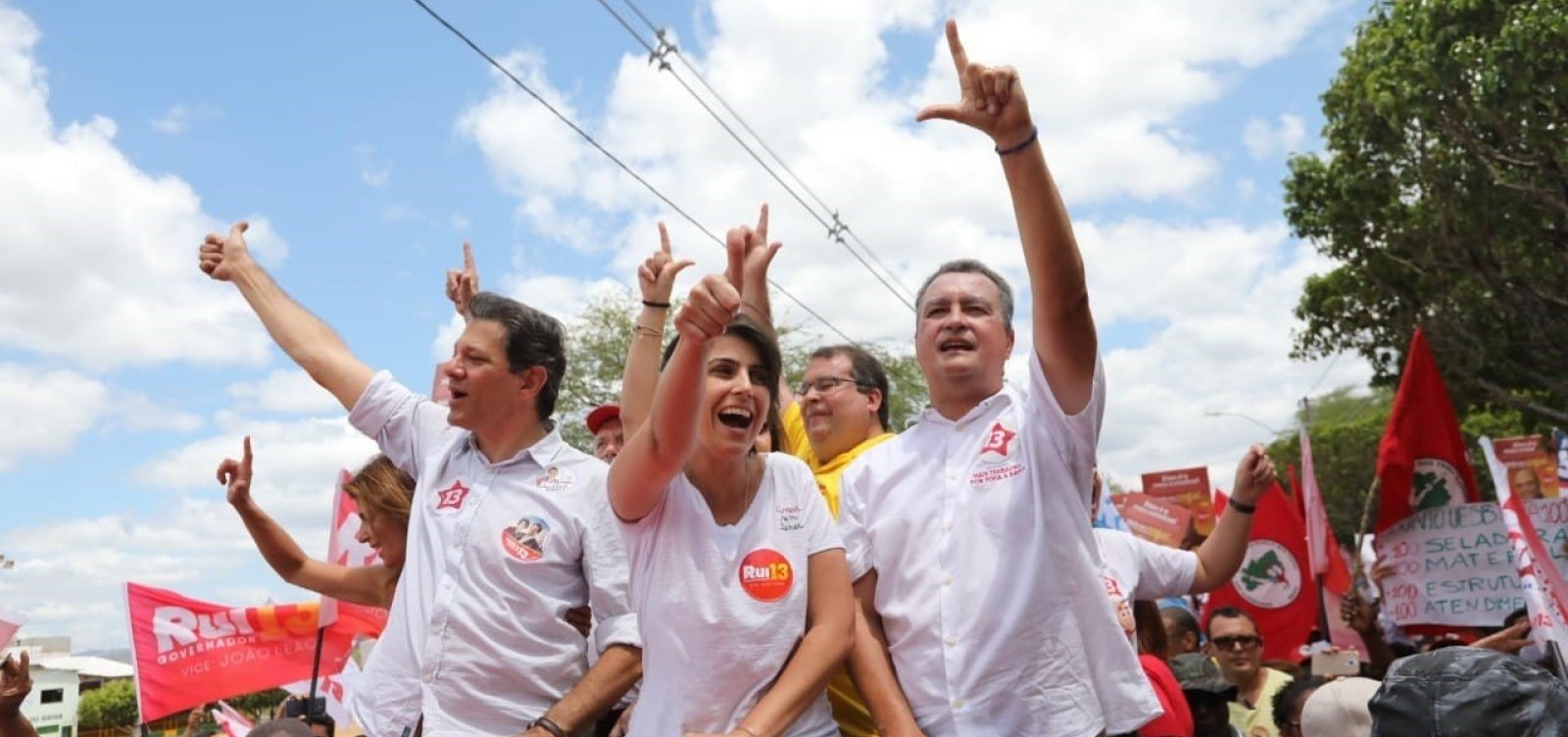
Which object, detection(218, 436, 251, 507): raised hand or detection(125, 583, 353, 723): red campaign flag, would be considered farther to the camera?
detection(125, 583, 353, 723): red campaign flag

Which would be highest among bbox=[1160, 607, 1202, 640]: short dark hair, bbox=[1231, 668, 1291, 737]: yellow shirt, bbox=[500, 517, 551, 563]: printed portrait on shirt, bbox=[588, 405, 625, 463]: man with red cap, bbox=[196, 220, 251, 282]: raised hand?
bbox=[196, 220, 251, 282]: raised hand

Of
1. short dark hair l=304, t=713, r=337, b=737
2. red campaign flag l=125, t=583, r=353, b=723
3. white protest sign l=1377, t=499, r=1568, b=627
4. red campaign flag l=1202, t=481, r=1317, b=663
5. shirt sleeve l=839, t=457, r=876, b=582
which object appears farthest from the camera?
red campaign flag l=1202, t=481, r=1317, b=663

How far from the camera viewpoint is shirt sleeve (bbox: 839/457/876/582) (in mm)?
3105

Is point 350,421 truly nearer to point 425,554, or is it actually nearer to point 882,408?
point 425,554

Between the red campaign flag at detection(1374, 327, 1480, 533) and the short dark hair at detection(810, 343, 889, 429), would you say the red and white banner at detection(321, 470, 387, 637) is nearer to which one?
the short dark hair at detection(810, 343, 889, 429)

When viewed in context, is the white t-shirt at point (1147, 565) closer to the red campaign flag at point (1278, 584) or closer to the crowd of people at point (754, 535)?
the crowd of people at point (754, 535)

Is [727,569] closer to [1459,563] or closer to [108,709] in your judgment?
[1459,563]

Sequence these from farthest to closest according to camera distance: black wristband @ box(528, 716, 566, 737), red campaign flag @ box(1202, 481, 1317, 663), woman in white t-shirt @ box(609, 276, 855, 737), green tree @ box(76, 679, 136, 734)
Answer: green tree @ box(76, 679, 136, 734), red campaign flag @ box(1202, 481, 1317, 663), black wristband @ box(528, 716, 566, 737), woman in white t-shirt @ box(609, 276, 855, 737)

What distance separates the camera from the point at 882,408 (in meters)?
4.49

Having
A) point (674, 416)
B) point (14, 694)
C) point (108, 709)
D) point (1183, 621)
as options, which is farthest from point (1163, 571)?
Result: point (108, 709)

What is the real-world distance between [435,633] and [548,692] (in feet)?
1.02

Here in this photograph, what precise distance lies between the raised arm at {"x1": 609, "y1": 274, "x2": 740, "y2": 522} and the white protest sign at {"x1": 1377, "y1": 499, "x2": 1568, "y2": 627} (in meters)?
6.49

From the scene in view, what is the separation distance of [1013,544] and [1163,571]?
1830 mm

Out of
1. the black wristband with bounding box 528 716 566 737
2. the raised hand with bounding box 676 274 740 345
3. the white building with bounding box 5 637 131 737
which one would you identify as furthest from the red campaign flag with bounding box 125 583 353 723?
the white building with bounding box 5 637 131 737
